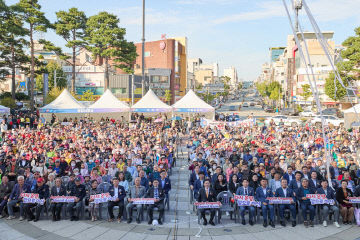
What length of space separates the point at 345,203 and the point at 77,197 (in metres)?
8.24

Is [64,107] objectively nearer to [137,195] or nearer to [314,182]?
[137,195]

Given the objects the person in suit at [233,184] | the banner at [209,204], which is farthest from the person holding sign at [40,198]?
the person in suit at [233,184]

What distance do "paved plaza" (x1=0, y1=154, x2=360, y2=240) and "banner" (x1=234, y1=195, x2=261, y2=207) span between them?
0.63m

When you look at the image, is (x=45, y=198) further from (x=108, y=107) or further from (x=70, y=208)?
(x=108, y=107)

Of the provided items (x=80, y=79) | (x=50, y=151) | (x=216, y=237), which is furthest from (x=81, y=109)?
(x=80, y=79)

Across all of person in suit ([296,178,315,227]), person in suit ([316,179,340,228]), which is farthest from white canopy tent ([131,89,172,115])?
person in suit ([316,179,340,228])

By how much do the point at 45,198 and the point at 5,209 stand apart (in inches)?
57.8

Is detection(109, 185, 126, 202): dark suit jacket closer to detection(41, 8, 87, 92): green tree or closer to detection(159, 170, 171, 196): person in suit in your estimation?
detection(159, 170, 171, 196): person in suit

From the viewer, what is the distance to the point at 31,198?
9992 mm

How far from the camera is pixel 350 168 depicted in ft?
40.9

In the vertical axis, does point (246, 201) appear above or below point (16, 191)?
below

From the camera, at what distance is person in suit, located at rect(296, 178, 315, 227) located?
960 cm

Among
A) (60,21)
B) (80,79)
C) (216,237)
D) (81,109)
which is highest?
(60,21)

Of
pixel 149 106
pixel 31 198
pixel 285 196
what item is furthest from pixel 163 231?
pixel 149 106
